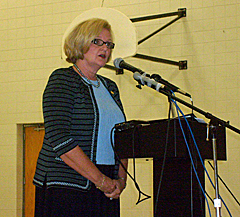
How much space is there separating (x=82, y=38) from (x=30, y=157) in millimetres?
3302

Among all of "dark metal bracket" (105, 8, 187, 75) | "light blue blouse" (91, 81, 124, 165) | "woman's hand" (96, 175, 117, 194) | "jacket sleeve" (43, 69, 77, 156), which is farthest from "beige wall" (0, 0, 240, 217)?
"jacket sleeve" (43, 69, 77, 156)

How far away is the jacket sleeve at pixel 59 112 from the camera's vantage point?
69.6 inches

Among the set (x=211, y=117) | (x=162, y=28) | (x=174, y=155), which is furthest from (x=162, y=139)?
(x=162, y=28)

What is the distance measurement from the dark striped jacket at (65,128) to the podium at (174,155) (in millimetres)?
225

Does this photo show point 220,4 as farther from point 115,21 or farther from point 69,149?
point 69,149

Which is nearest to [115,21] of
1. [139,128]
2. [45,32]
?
[139,128]

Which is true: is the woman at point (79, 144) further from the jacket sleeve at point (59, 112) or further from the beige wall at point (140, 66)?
the beige wall at point (140, 66)

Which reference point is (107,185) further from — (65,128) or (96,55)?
(96,55)

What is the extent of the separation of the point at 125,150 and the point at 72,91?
0.40m

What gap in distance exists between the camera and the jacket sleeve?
1768 mm

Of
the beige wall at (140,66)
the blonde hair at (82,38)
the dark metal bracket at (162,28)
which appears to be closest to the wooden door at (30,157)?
the beige wall at (140,66)

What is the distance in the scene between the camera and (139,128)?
166cm

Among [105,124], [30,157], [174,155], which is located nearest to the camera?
[174,155]

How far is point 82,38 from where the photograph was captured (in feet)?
6.51
